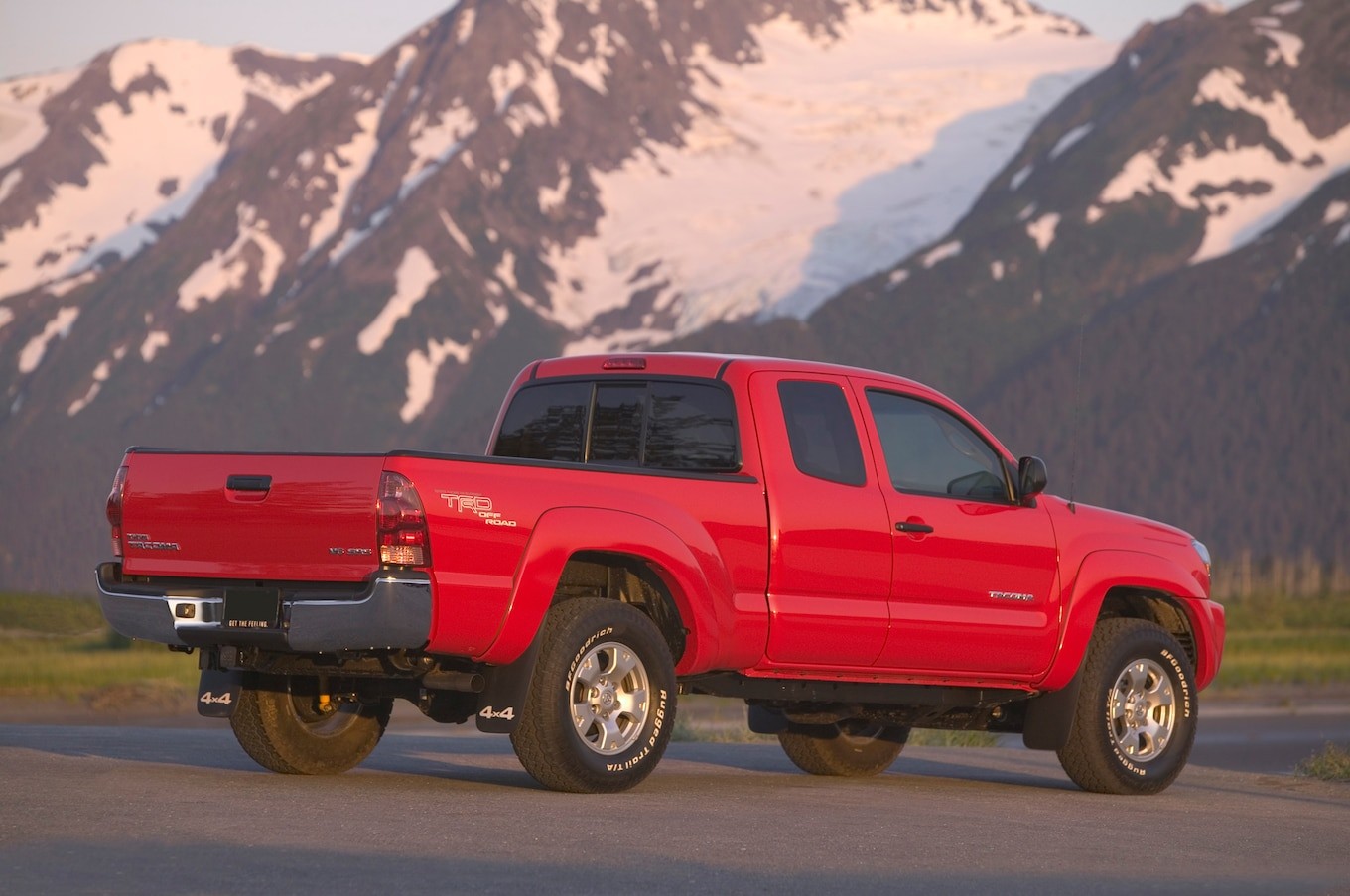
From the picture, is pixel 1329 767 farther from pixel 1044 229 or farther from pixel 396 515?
pixel 1044 229

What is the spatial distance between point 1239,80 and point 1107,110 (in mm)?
10297

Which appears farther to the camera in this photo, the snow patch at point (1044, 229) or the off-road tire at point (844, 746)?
the snow patch at point (1044, 229)

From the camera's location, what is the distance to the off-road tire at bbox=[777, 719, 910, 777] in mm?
13367

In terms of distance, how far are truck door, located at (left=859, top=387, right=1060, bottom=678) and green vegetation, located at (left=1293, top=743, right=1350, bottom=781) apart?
12.6 feet

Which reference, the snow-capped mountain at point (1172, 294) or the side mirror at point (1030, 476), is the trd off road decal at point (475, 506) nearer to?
the side mirror at point (1030, 476)

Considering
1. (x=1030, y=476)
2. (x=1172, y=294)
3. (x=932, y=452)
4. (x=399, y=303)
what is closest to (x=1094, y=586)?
(x=1030, y=476)

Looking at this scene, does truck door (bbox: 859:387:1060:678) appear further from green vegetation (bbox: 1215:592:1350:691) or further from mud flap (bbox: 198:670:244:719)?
green vegetation (bbox: 1215:592:1350:691)

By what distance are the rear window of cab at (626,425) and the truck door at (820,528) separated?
0.81 feet

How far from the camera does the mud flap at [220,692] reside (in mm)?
11367

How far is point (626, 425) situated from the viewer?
460 inches

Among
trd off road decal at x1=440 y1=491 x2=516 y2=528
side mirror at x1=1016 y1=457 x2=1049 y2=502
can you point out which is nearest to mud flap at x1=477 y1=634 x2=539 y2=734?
trd off road decal at x1=440 y1=491 x2=516 y2=528

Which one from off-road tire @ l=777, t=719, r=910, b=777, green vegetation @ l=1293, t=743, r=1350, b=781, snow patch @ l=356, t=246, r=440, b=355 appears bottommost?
green vegetation @ l=1293, t=743, r=1350, b=781

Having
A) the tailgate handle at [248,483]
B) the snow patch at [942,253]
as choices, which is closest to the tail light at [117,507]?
the tailgate handle at [248,483]

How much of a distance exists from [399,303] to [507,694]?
7401 inches
